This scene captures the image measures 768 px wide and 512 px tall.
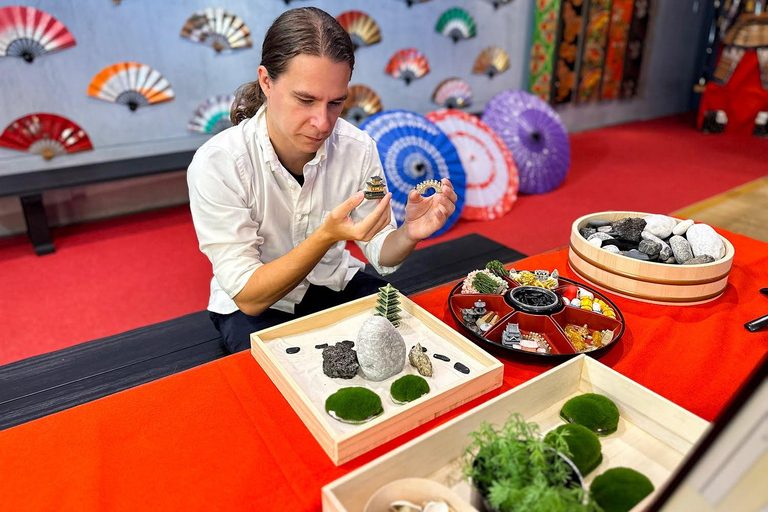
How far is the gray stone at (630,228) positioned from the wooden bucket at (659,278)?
18cm

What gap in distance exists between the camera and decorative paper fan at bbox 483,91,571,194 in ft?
13.9

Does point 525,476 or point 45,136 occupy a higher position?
point 525,476

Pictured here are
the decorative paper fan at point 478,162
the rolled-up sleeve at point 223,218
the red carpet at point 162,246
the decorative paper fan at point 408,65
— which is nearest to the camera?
the rolled-up sleeve at point 223,218

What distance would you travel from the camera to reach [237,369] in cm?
109

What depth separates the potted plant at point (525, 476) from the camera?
674 mm

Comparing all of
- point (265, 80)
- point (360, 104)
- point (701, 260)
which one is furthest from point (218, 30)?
point (701, 260)

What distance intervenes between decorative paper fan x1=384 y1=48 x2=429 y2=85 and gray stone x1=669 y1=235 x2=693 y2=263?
357 cm

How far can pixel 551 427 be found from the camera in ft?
3.23

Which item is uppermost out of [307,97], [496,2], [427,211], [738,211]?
[496,2]

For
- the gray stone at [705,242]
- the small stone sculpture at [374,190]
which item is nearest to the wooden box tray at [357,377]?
the small stone sculpture at [374,190]

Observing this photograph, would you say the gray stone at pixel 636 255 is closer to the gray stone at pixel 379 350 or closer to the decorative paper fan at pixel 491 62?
the gray stone at pixel 379 350

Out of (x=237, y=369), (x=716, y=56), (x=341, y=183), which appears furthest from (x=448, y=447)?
(x=716, y=56)

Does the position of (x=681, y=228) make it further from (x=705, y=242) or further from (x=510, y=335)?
(x=510, y=335)

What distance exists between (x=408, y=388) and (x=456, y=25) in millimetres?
4674
